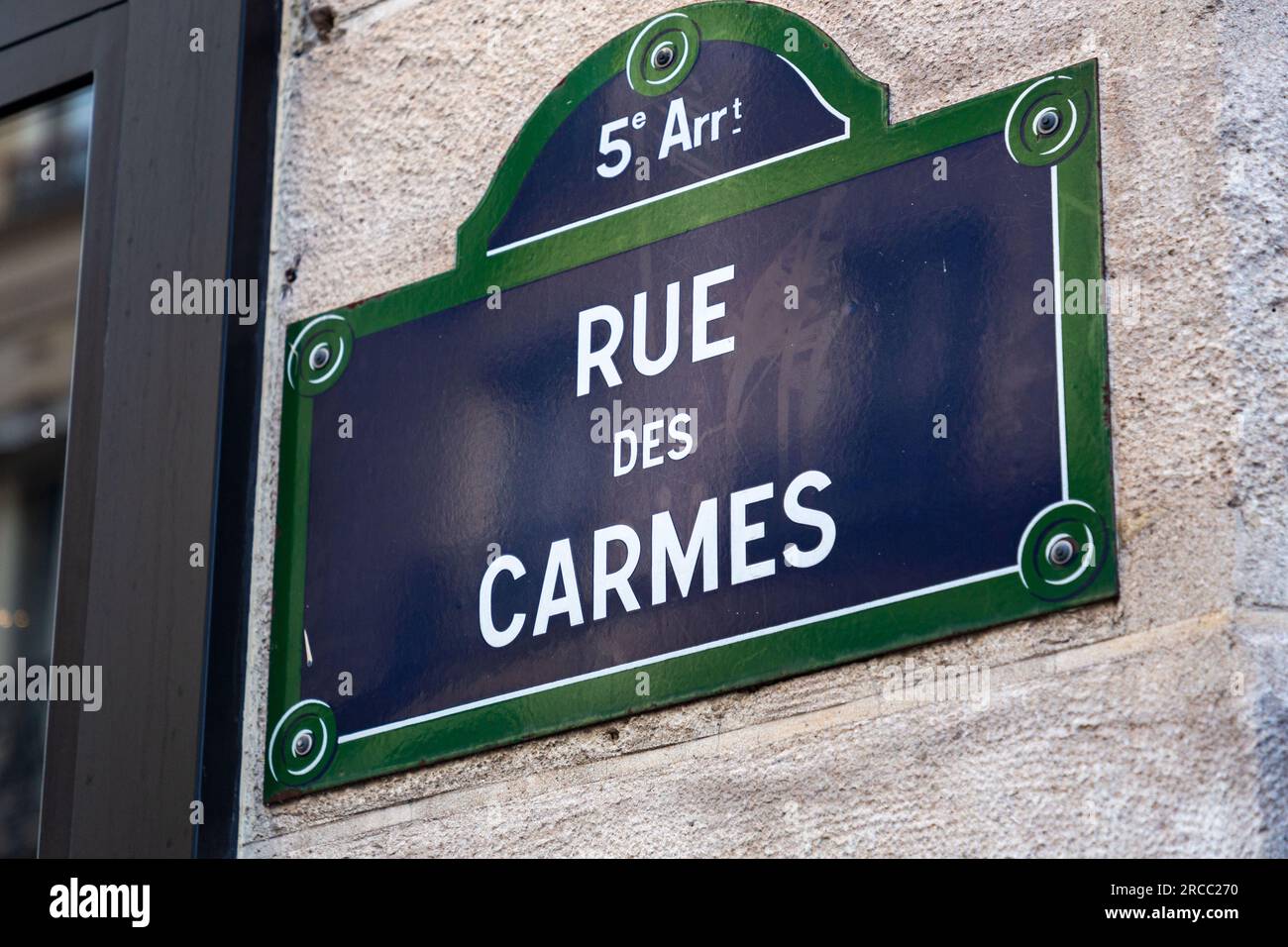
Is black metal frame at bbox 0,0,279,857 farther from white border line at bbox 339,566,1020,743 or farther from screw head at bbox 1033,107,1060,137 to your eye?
screw head at bbox 1033,107,1060,137

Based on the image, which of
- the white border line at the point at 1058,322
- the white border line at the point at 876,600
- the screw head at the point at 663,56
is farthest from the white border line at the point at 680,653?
the screw head at the point at 663,56

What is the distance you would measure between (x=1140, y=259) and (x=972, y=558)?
1.09ft

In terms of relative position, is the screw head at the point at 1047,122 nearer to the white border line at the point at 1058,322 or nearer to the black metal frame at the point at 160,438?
the white border line at the point at 1058,322

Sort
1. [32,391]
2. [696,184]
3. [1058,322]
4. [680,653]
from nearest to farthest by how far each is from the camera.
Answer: [1058,322] < [680,653] < [696,184] < [32,391]

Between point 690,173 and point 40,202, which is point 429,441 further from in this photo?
point 40,202

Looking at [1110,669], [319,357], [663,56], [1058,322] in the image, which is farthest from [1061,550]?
[319,357]

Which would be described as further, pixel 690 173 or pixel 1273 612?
pixel 690 173

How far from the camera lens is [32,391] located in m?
3.15

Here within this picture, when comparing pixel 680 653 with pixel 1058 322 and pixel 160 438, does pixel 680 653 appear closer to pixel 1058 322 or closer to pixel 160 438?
pixel 1058 322

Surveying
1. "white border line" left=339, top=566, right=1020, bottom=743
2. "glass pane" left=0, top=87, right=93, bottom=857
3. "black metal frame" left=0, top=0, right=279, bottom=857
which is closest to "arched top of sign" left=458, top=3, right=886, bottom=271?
"black metal frame" left=0, top=0, right=279, bottom=857

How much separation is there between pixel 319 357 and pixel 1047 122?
38.6 inches

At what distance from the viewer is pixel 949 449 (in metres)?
2.32

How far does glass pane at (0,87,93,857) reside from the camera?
2.97 meters
